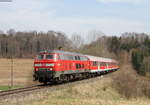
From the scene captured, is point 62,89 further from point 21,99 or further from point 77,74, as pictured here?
point 77,74

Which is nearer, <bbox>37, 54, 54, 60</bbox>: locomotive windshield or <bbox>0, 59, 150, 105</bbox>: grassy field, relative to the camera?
<bbox>0, 59, 150, 105</bbox>: grassy field

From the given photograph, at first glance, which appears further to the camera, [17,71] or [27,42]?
[27,42]

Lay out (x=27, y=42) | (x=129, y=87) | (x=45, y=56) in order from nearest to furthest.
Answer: (x=45, y=56), (x=129, y=87), (x=27, y=42)

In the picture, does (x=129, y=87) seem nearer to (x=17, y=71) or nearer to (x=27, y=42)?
(x=17, y=71)

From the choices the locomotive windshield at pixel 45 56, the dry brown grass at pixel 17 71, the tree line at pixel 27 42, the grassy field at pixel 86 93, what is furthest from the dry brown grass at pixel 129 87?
the tree line at pixel 27 42

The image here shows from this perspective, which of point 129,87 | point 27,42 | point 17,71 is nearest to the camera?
point 129,87

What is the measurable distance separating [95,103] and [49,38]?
104153 millimetres

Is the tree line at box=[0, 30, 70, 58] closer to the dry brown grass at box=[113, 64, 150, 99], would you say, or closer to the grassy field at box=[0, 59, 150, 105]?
the grassy field at box=[0, 59, 150, 105]

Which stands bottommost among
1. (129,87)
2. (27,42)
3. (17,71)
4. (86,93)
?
(129,87)

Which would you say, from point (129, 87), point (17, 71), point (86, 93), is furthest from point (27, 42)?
point (86, 93)

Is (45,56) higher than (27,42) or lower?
lower

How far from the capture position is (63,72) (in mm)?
29781

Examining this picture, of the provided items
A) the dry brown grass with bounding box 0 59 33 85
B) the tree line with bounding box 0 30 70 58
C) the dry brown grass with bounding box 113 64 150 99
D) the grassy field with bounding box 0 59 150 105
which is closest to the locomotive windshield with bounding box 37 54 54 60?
the grassy field with bounding box 0 59 150 105

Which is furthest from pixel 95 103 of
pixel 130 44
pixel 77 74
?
pixel 130 44
